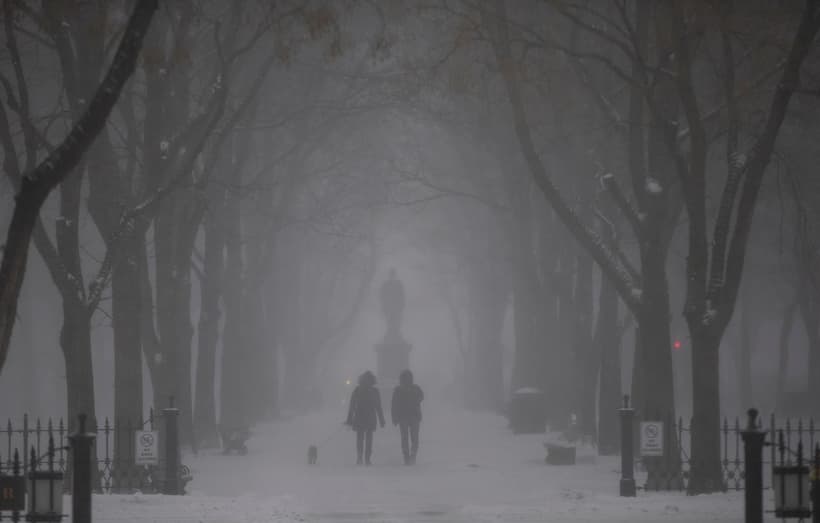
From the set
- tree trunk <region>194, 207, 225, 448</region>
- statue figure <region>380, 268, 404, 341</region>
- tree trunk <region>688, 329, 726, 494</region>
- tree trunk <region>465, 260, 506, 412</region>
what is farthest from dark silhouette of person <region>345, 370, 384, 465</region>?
statue figure <region>380, 268, 404, 341</region>

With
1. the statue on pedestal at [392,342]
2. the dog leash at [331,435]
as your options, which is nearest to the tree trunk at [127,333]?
the dog leash at [331,435]

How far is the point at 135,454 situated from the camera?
55.3ft

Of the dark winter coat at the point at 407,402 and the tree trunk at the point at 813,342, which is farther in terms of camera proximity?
the tree trunk at the point at 813,342

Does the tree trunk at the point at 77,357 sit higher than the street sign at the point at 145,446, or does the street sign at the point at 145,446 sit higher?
the tree trunk at the point at 77,357

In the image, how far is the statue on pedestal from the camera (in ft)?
190

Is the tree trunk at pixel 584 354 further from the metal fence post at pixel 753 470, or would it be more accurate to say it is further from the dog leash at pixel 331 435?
the metal fence post at pixel 753 470

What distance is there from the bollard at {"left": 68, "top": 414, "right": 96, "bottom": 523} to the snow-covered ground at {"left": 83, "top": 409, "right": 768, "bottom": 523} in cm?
167

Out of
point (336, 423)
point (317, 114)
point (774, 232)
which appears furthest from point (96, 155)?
point (774, 232)

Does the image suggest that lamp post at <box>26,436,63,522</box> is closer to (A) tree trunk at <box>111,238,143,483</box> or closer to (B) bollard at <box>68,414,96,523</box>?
(B) bollard at <box>68,414,96,523</box>

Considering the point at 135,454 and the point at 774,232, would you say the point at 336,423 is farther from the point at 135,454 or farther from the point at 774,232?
the point at 135,454

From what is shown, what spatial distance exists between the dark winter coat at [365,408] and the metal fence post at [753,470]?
14.4 metres

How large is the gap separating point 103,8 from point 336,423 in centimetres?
2616

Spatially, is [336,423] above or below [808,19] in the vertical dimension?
below

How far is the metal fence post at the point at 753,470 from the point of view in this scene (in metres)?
11.5
